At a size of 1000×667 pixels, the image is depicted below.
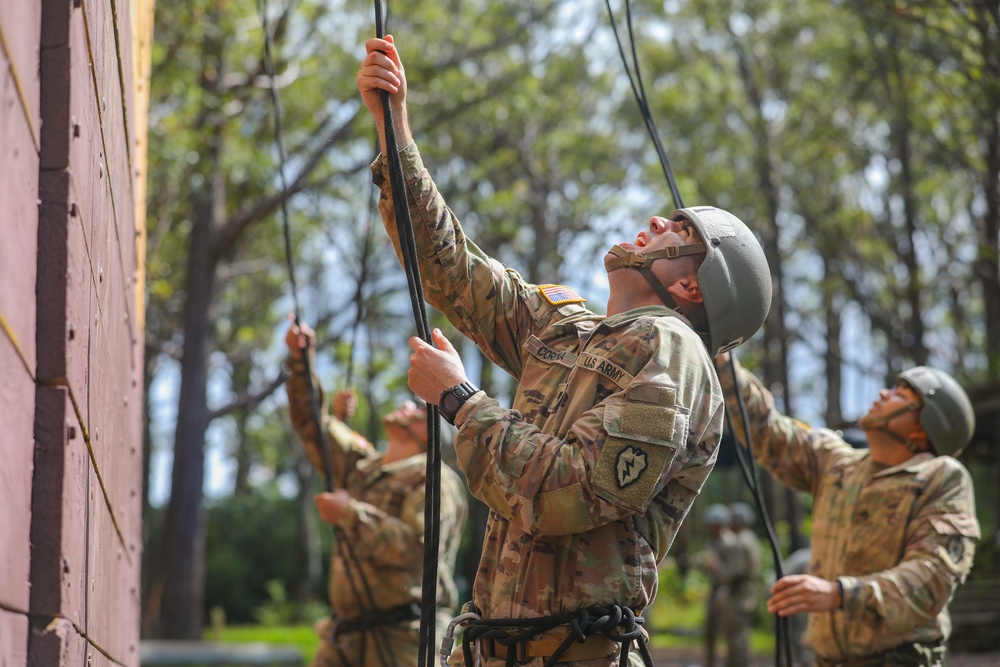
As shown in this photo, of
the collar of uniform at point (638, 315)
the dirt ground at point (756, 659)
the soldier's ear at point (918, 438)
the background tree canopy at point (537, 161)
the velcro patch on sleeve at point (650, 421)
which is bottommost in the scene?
the dirt ground at point (756, 659)

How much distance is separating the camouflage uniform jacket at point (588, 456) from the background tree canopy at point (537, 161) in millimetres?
10518

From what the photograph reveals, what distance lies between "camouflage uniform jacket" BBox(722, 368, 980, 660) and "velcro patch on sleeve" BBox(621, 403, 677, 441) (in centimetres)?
231

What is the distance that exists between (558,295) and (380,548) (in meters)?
3.01

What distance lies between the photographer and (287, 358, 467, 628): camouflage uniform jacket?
624 cm

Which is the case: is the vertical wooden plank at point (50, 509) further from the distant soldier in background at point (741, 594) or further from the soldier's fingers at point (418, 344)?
the distant soldier in background at point (741, 594)

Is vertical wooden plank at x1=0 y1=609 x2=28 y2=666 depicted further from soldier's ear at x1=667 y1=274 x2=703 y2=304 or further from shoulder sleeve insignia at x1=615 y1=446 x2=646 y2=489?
soldier's ear at x1=667 y1=274 x2=703 y2=304

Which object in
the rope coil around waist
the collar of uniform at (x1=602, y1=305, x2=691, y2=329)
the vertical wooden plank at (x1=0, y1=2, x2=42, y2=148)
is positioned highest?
the vertical wooden plank at (x1=0, y1=2, x2=42, y2=148)

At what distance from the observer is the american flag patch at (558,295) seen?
143 inches

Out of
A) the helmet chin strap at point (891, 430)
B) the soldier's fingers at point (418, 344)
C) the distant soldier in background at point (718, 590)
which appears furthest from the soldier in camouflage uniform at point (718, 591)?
the soldier's fingers at point (418, 344)

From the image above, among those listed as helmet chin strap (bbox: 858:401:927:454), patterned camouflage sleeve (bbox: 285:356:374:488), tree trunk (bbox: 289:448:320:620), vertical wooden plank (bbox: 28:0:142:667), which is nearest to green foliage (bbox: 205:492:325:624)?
tree trunk (bbox: 289:448:320:620)

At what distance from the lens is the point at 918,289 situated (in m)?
19.5

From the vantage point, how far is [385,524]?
630 cm

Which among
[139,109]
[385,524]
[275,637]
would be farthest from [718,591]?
[139,109]

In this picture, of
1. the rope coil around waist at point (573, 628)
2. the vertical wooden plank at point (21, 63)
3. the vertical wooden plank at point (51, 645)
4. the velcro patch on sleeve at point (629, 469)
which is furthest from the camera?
the rope coil around waist at point (573, 628)
